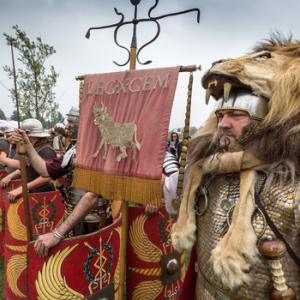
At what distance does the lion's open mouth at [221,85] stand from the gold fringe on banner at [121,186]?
64 centimetres

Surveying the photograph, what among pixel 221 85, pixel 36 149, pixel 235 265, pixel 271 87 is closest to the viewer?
Answer: pixel 235 265

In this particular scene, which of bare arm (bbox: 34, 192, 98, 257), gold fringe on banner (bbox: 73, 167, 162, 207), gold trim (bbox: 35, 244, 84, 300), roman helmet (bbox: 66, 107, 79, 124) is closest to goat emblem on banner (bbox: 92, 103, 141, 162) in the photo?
gold fringe on banner (bbox: 73, 167, 162, 207)

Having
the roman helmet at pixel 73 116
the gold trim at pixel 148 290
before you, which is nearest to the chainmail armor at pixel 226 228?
the gold trim at pixel 148 290

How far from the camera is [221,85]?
1.44 m

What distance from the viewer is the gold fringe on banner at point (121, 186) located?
1.86 metres

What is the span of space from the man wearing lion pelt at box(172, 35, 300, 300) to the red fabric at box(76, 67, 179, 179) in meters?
0.37

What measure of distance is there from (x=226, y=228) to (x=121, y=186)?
0.84 metres

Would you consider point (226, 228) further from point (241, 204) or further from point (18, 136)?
point (18, 136)

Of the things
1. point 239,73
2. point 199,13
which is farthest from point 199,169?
point 199,13

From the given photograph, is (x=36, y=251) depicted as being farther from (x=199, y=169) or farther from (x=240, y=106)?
(x=240, y=106)

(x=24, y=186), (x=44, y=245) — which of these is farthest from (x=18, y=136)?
(x=44, y=245)

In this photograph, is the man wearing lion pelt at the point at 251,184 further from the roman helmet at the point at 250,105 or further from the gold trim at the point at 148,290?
the gold trim at the point at 148,290

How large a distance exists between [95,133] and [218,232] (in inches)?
45.6

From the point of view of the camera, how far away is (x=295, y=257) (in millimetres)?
1215
